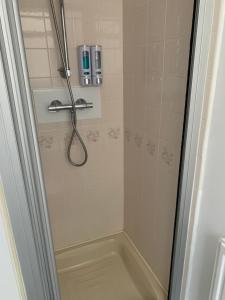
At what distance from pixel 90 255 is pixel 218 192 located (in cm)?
132

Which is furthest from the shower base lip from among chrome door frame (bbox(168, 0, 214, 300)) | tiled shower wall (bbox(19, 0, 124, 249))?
chrome door frame (bbox(168, 0, 214, 300))

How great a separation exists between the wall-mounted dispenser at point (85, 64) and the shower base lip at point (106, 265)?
1.25 metres

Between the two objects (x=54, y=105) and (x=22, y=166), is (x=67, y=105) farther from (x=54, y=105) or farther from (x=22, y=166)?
(x=22, y=166)

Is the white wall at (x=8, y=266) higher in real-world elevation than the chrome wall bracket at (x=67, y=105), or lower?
lower

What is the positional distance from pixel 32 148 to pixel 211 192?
0.68 meters

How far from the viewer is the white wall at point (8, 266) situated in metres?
0.61

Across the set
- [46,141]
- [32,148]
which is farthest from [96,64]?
[32,148]

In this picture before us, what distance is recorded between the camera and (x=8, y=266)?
655mm

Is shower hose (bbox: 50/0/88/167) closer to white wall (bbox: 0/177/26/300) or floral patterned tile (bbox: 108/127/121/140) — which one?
floral patterned tile (bbox: 108/127/121/140)

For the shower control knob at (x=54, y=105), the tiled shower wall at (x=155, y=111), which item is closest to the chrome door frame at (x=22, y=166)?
the tiled shower wall at (x=155, y=111)

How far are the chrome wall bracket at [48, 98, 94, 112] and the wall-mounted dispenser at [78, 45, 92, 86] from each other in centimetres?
12

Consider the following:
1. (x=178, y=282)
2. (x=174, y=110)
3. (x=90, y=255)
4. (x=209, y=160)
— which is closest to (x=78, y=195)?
(x=90, y=255)

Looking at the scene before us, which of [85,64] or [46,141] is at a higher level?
[85,64]

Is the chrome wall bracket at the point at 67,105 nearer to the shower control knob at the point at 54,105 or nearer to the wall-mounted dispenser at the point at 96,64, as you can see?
the shower control knob at the point at 54,105
